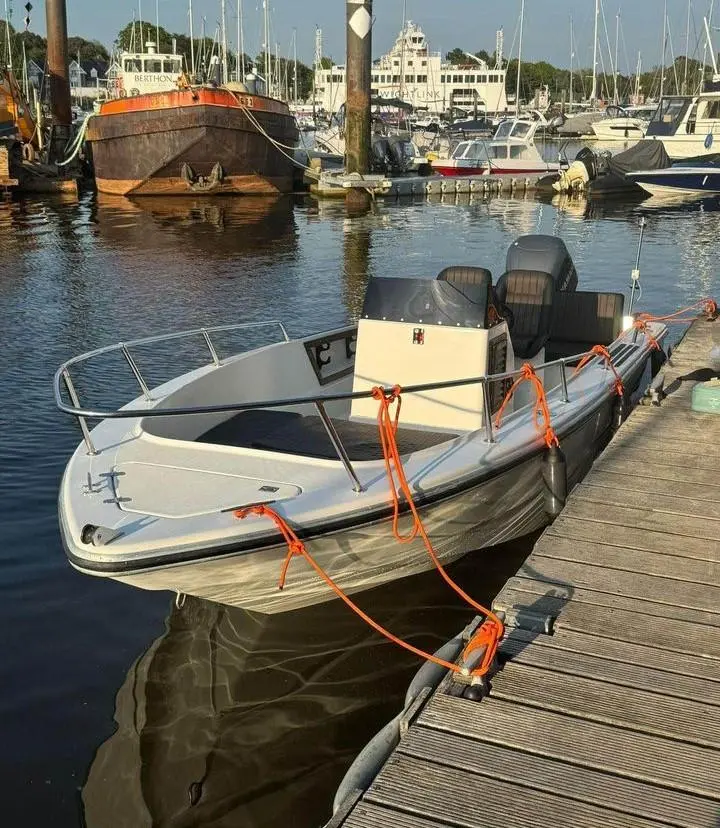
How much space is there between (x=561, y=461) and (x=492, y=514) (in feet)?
1.94

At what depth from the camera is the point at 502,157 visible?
38.6 m

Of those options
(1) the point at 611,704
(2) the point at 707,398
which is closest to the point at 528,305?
(2) the point at 707,398

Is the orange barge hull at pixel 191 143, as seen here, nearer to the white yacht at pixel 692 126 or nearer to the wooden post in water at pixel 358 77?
the wooden post in water at pixel 358 77

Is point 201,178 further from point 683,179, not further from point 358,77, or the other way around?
point 683,179

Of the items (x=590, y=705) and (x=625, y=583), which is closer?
(x=590, y=705)

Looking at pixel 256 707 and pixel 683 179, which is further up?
pixel 683 179

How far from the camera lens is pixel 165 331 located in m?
13.3

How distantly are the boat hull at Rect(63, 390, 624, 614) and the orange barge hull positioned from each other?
25.1 meters

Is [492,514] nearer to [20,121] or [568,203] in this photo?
[568,203]

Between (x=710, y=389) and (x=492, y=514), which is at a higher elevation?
(x=710, y=389)

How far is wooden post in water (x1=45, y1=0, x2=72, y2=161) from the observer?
32.7 meters

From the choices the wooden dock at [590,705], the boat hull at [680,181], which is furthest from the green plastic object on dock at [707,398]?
the boat hull at [680,181]

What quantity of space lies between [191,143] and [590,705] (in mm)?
28514

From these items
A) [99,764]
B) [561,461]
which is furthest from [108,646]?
[561,461]
